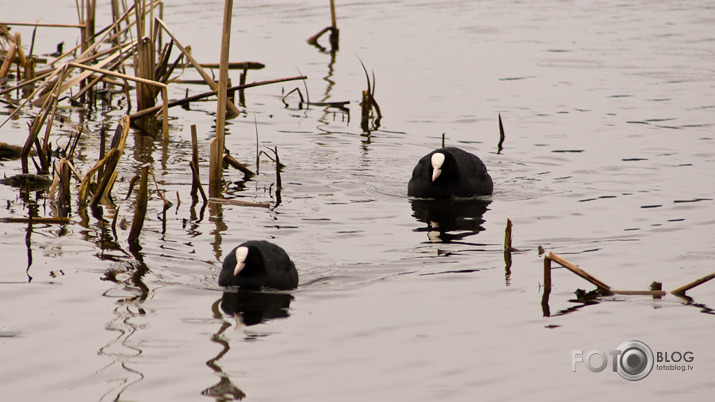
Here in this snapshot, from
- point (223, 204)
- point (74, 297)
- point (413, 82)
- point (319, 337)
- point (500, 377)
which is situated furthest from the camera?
point (413, 82)

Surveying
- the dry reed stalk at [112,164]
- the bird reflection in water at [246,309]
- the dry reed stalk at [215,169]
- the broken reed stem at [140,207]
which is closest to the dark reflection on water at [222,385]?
the bird reflection in water at [246,309]

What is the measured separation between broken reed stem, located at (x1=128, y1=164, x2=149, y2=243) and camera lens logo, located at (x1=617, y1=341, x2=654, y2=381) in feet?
11.9

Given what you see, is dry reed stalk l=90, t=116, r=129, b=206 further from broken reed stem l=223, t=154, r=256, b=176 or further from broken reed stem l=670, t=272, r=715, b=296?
broken reed stem l=670, t=272, r=715, b=296

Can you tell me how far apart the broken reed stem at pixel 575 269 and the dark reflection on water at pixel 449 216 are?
1.99 meters

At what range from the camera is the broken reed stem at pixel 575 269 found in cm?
645

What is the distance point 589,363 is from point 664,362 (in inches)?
16.5

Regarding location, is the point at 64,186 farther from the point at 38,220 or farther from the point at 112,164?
the point at 38,220

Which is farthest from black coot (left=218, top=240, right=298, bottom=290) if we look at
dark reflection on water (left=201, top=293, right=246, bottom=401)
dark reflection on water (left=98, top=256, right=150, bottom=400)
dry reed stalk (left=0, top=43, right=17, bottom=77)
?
dry reed stalk (left=0, top=43, right=17, bottom=77)

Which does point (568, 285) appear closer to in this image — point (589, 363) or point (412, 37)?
point (589, 363)

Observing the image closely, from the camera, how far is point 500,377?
5457mm

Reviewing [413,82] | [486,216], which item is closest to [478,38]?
[413,82]

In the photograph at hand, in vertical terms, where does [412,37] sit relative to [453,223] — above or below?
above

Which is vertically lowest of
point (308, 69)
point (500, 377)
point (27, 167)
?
point (500, 377)

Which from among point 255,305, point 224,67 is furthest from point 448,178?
point 255,305
